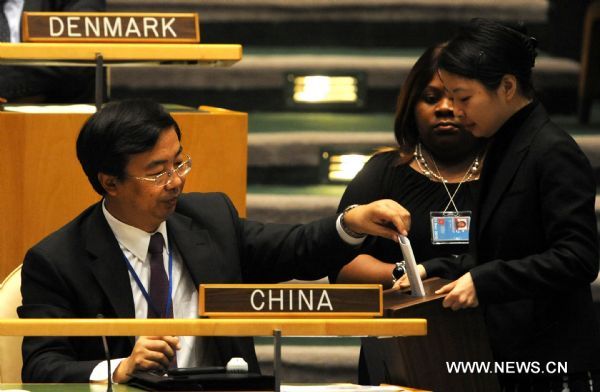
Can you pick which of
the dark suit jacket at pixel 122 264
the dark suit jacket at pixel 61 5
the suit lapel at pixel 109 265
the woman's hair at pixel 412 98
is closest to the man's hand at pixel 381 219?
the dark suit jacket at pixel 122 264

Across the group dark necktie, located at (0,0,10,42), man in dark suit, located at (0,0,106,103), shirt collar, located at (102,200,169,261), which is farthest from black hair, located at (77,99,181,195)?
dark necktie, located at (0,0,10,42)

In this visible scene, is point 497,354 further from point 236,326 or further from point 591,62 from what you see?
point 591,62

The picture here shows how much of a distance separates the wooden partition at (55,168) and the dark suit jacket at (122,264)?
381 mm

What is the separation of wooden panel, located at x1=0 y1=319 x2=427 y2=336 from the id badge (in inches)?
46.7

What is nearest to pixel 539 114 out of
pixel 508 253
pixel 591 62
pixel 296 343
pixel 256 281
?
pixel 508 253

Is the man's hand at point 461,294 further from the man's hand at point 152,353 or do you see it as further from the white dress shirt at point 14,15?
the white dress shirt at point 14,15

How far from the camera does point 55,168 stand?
4051 mm

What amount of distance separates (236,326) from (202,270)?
745 millimetres

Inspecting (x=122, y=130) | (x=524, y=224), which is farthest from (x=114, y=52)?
(x=524, y=224)

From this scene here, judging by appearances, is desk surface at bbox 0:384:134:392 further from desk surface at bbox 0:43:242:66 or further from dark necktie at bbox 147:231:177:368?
desk surface at bbox 0:43:242:66

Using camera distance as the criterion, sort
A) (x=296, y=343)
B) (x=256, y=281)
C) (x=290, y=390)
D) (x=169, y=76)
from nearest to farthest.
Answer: (x=290, y=390), (x=256, y=281), (x=296, y=343), (x=169, y=76)

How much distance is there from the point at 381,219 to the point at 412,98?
0.85 meters

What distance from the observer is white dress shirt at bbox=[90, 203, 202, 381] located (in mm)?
3398

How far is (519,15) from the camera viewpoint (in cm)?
637
